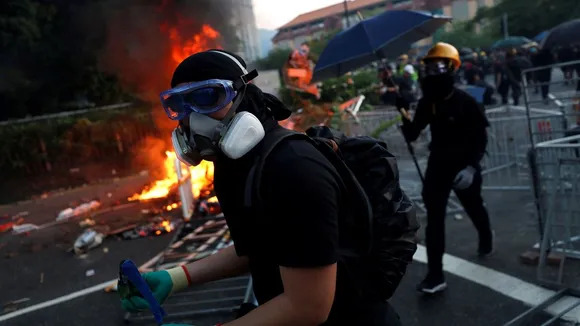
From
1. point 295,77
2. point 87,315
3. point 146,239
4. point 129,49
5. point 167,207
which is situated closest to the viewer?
point 87,315

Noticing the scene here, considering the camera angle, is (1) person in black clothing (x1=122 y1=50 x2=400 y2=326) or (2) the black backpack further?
(2) the black backpack

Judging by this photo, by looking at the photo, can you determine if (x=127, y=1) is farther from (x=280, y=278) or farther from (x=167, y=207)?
(x=280, y=278)

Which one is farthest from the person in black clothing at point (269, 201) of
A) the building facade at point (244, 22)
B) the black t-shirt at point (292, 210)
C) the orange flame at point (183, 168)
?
the building facade at point (244, 22)

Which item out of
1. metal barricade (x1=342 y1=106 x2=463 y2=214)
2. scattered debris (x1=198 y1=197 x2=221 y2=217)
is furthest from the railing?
metal barricade (x1=342 y1=106 x2=463 y2=214)

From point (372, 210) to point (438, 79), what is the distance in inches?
115

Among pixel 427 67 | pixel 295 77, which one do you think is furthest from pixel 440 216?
pixel 295 77

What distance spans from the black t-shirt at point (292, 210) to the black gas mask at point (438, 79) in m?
3.02

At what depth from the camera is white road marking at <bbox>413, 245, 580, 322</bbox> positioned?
3.78m

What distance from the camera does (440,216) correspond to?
4254 millimetres

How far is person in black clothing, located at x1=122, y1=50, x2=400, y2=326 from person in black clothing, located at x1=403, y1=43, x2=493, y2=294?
2.48 meters

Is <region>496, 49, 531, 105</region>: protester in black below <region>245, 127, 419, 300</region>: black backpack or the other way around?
below

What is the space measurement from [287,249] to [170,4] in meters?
11.5

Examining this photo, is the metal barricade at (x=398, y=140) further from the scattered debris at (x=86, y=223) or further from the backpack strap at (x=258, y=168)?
the backpack strap at (x=258, y=168)

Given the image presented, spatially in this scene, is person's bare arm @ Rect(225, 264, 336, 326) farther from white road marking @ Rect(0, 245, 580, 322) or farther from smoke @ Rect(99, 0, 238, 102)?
smoke @ Rect(99, 0, 238, 102)
